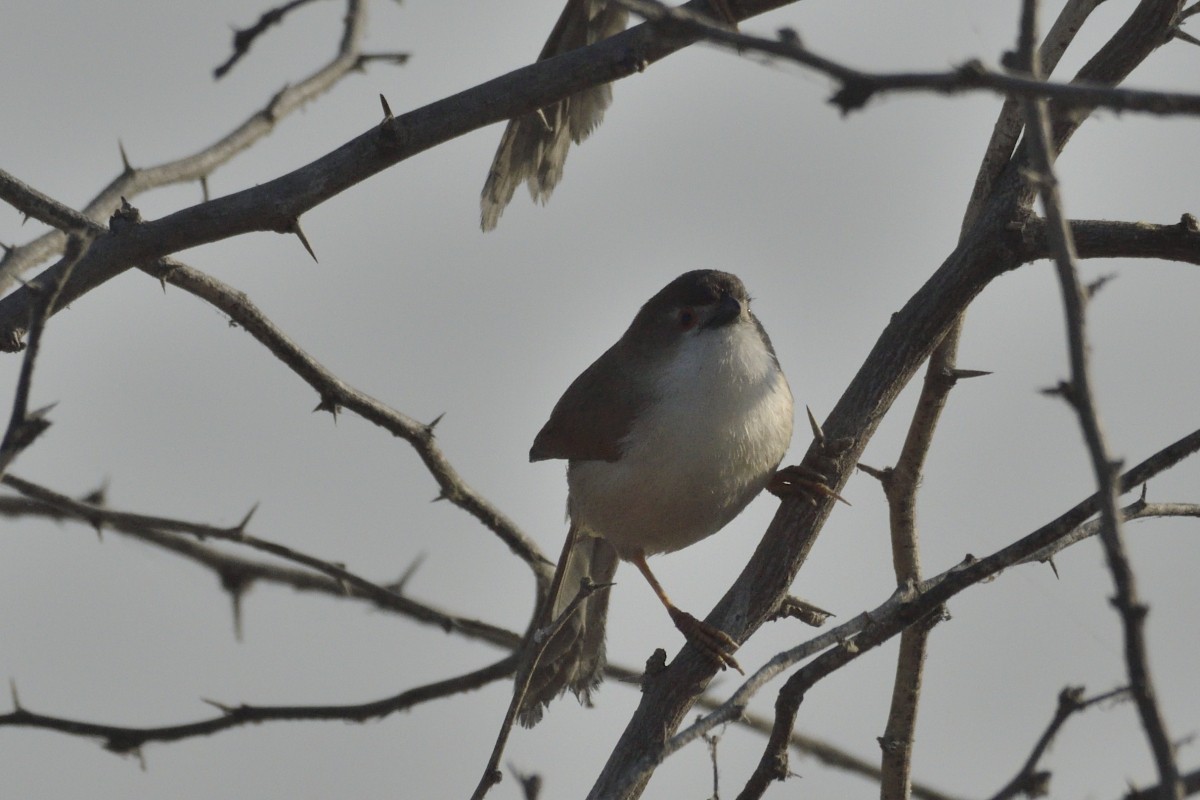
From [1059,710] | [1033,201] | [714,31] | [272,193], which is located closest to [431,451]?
[272,193]

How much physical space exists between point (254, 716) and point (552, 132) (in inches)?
93.5

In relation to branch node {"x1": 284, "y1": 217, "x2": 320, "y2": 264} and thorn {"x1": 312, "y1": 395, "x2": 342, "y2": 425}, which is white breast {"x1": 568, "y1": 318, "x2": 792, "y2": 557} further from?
branch node {"x1": 284, "y1": 217, "x2": 320, "y2": 264}

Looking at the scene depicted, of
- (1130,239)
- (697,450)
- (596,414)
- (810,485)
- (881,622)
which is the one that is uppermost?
(596,414)

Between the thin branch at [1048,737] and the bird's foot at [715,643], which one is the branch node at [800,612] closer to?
the bird's foot at [715,643]

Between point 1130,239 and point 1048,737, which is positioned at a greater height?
point 1130,239

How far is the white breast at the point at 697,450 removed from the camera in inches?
218

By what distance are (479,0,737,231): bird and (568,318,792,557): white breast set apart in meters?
1.06

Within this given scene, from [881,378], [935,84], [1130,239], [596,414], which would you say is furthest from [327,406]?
[935,84]

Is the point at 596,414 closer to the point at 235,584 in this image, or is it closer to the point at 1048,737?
the point at 235,584

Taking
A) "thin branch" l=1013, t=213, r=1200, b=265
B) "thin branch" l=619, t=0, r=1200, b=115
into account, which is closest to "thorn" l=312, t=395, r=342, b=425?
"thin branch" l=1013, t=213, r=1200, b=265

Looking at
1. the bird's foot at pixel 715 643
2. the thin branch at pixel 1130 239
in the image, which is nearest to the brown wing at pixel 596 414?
the bird's foot at pixel 715 643

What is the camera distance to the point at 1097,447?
1.98 m

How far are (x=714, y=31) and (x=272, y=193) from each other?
2.22 m

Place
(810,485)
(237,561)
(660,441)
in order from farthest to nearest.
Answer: (237,561) < (660,441) < (810,485)
